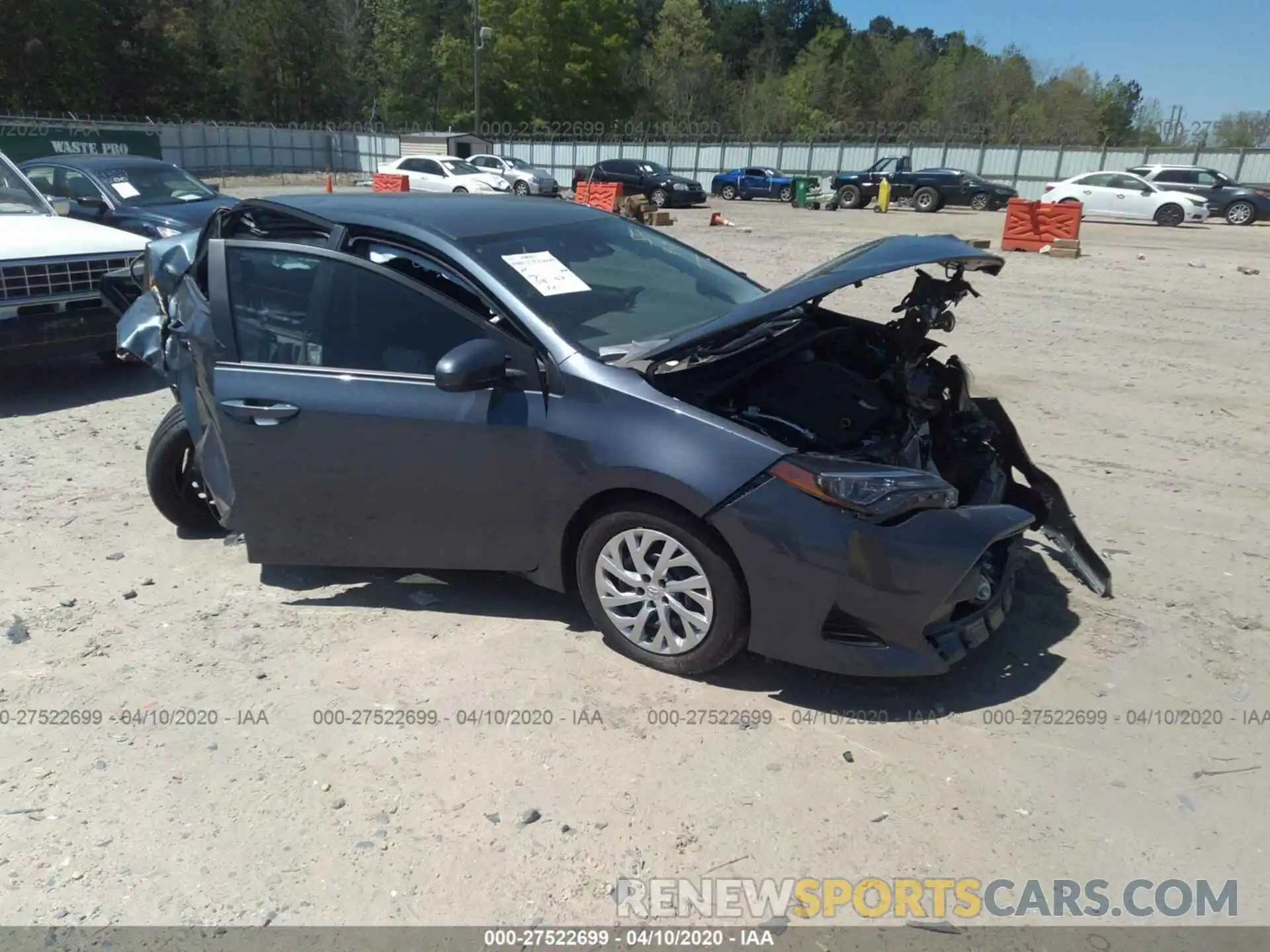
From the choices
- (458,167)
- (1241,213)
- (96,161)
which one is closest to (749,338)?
(96,161)

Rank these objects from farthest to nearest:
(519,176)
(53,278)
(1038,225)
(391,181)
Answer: (519,176), (391,181), (1038,225), (53,278)

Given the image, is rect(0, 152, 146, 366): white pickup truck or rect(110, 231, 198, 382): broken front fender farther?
rect(0, 152, 146, 366): white pickup truck

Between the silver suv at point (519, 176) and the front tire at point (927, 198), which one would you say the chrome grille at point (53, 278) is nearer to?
the silver suv at point (519, 176)

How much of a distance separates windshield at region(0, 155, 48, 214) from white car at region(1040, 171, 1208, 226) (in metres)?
26.1

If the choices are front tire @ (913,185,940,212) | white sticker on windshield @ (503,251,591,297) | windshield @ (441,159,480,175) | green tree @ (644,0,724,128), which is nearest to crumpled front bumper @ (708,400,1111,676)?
white sticker on windshield @ (503,251,591,297)

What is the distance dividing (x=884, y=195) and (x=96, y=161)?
80.9ft

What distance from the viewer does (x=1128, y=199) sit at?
27.5 m

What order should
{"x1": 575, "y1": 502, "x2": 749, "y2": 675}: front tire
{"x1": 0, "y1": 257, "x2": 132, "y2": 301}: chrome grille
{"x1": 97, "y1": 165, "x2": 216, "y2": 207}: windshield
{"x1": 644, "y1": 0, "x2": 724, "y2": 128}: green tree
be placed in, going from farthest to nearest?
{"x1": 644, "y1": 0, "x2": 724, "y2": 128}: green tree
{"x1": 97, "y1": 165, "x2": 216, "y2": 207}: windshield
{"x1": 0, "y1": 257, "x2": 132, "y2": 301}: chrome grille
{"x1": 575, "y1": 502, "x2": 749, "y2": 675}: front tire

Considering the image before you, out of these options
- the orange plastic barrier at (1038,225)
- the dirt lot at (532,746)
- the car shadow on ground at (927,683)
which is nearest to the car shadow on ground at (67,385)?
the dirt lot at (532,746)

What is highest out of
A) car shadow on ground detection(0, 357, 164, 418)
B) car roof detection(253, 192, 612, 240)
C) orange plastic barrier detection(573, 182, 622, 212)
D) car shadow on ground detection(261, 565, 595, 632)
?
car roof detection(253, 192, 612, 240)

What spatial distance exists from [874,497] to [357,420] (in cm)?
209

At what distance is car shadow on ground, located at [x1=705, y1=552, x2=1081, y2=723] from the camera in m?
3.50

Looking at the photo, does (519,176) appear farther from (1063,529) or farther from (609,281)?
(1063,529)

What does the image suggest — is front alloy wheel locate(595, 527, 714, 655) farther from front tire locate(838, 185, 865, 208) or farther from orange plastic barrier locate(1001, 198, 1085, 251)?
front tire locate(838, 185, 865, 208)
